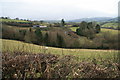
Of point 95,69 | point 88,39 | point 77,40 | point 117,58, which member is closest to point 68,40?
point 77,40

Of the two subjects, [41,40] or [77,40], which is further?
[77,40]

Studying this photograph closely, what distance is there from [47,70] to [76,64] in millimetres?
856

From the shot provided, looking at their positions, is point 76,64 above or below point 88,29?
below

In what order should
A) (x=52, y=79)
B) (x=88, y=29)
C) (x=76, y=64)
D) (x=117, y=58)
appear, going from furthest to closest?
1. (x=88, y=29)
2. (x=117, y=58)
3. (x=76, y=64)
4. (x=52, y=79)

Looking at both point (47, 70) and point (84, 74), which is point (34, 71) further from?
point (84, 74)

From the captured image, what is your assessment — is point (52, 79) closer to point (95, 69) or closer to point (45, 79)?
point (45, 79)

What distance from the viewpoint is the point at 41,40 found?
26.2ft

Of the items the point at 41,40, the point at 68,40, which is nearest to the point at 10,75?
the point at 41,40

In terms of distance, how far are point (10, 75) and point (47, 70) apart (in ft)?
2.62

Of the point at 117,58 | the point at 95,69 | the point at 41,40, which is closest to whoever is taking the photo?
the point at 95,69

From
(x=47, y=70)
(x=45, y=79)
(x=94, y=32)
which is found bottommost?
(x=45, y=79)

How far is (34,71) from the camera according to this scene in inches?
110

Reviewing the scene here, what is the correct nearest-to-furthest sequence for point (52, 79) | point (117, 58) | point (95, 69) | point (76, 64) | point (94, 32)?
point (52, 79), point (95, 69), point (76, 64), point (117, 58), point (94, 32)

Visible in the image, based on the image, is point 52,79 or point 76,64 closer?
point 52,79
